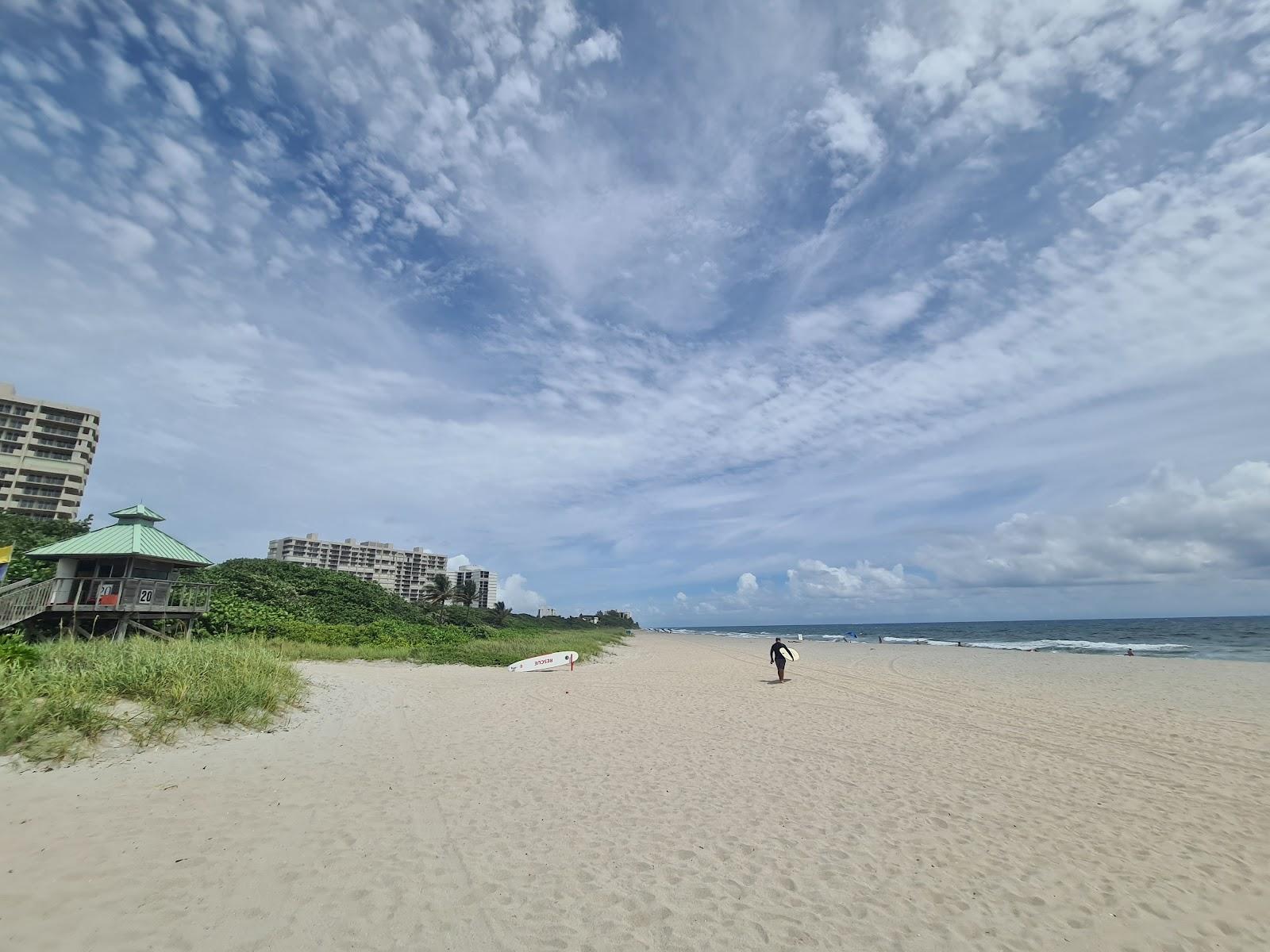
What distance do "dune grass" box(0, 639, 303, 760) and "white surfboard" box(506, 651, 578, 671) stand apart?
39.3 ft

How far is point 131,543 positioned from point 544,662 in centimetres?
1657

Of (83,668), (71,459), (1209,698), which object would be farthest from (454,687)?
(71,459)

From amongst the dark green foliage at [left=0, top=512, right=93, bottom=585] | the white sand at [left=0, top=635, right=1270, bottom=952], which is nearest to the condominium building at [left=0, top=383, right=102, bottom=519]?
the dark green foliage at [left=0, top=512, right=93, bottom=585]

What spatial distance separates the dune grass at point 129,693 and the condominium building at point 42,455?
7557cm

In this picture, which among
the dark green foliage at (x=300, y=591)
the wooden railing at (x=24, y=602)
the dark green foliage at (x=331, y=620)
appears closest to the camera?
the wooden railing at (x=24, y=602)

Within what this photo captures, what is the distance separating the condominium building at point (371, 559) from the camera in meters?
148

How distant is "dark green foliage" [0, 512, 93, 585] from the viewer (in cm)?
2533

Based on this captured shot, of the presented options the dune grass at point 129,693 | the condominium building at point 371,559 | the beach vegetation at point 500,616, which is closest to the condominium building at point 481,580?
the condominium building at point 371,559

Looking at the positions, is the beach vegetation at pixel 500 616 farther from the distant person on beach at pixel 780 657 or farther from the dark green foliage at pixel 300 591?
the distant person on beach at pixel 780 657

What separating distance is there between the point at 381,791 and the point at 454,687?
1204 cm

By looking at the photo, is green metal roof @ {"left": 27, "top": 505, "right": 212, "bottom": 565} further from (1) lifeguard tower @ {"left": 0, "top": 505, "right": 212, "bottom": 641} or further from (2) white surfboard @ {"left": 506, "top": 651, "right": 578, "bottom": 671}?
(2) white surfboard @ {"left": 506, "top": 651, "right": 578, "bottom": 671}

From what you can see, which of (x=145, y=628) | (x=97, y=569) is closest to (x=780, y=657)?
(x=145, y=628)

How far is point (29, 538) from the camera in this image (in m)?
32.0

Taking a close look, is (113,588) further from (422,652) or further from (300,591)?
(300,591)
